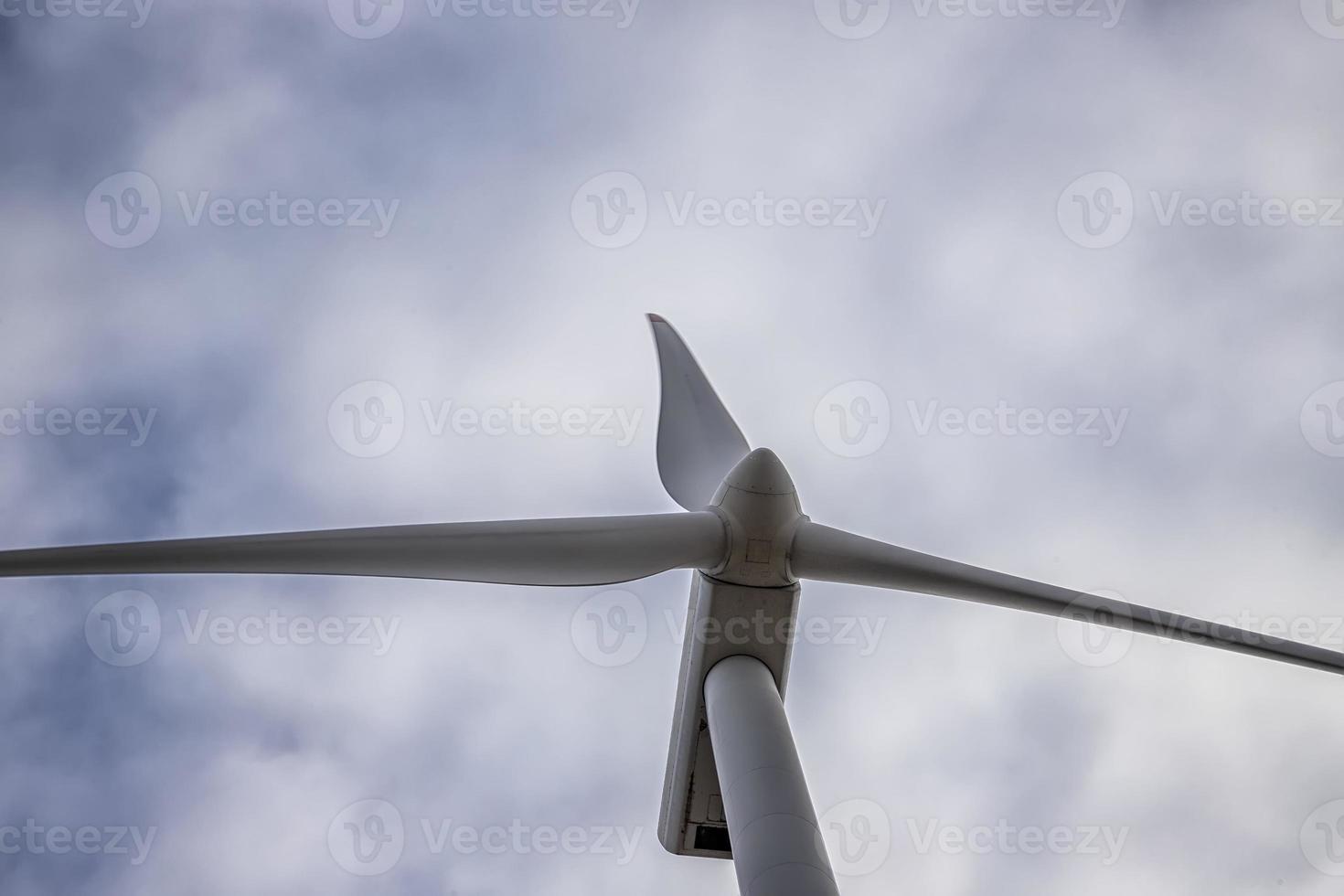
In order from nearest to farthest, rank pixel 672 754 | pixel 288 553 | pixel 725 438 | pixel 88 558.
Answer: pixel 88 558
pixel 288 553
pixel 672 754
pixel 725 438

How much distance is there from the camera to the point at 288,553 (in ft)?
34.3

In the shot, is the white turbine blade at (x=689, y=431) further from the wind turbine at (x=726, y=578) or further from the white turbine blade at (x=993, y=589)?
the white turbine blade at (x=993, y=589)

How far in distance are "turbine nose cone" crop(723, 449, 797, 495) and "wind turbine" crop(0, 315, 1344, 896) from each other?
0.02 meters

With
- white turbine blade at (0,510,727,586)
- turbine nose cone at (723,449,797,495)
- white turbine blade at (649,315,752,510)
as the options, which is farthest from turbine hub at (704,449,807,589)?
white turbine blade at (649,315,752,510)

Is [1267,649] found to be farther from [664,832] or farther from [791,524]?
[664,832]

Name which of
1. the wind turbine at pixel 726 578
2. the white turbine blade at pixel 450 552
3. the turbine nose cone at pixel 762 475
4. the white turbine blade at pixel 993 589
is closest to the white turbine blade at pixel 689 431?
the wind turbine at pixel 726 578

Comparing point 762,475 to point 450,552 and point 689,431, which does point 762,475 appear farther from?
point 450,552

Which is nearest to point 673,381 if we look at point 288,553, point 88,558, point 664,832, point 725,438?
point 725,438

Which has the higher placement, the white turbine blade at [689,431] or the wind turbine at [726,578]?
the white turbine blade at [689,431]

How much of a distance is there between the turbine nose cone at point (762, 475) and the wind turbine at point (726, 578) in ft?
0.06

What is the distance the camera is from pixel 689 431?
1733cm

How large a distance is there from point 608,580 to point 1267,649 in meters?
7.94

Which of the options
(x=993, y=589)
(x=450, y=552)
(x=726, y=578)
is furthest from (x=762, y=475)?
(x=450, y=552)

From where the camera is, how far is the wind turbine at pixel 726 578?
34.4 ft
